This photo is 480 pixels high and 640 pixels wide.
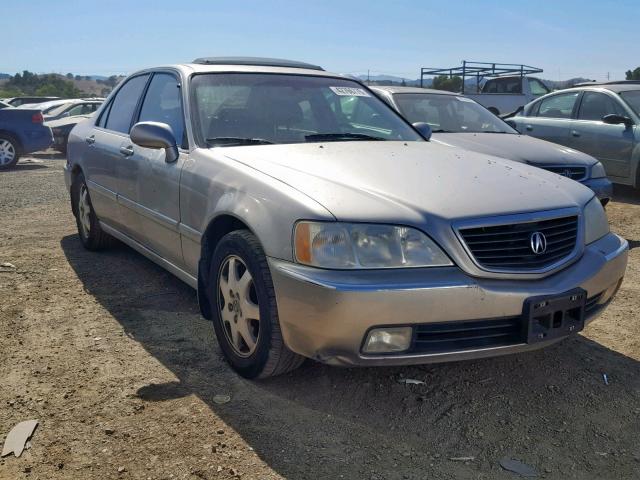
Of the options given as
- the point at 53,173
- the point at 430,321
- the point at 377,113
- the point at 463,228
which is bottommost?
the point at 53,173

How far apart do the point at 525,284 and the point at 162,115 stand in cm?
262

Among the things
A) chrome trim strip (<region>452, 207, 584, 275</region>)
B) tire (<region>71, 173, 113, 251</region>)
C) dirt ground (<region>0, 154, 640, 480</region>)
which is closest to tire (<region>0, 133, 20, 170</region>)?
tire (<region>71, 173, 113, 251</region>)

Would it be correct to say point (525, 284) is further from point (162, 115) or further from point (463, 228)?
point (162, 115)

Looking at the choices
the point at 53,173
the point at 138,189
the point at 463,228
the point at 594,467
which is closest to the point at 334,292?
the point at 463,228

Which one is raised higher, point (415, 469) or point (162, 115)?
point (162, 115)

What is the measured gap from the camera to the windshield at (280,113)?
12.8ft

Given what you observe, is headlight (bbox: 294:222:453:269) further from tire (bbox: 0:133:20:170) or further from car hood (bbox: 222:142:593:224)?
tire (bbox: 0:133:20:170)

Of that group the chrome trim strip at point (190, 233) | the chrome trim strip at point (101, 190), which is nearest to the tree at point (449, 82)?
the chrome trim strip at point (101, 190)

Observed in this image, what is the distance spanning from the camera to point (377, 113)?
181 inches

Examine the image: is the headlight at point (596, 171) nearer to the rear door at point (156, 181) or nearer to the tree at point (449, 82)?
the rear door at point (156, 181)

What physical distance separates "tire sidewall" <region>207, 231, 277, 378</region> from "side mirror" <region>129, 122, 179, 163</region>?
0.84 m

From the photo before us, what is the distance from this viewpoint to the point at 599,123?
8.95 m

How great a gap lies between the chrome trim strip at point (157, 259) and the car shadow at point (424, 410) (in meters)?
0.32

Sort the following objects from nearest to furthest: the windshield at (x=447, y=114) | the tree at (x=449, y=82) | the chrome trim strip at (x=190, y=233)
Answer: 1. the chrome trim strip at (x=190, y=233)
2. the windshield at (x=447, y=114)
3. the tree at (x=449, y=82)
